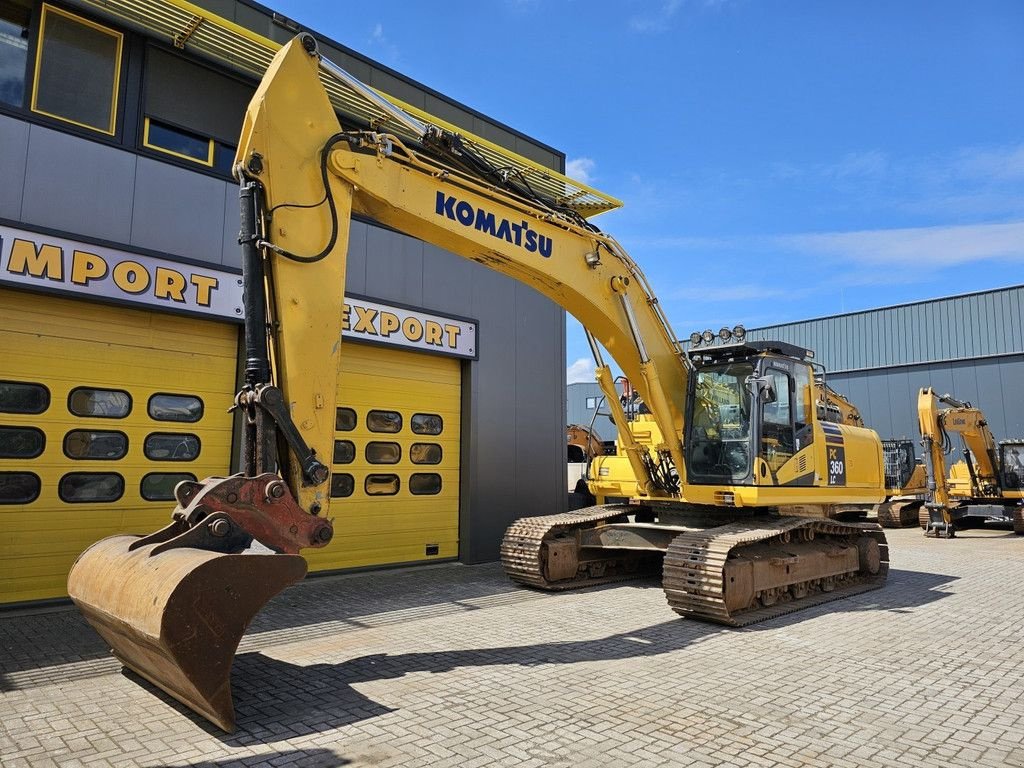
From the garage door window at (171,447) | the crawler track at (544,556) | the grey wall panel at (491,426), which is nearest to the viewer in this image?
the garage door window at (171,447)

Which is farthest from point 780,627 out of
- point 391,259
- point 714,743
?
point 391,259

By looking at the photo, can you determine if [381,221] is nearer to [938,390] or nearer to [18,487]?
[18,487]

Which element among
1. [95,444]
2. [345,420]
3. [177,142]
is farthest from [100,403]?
[177,142]

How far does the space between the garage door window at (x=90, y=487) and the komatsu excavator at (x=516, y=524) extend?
9.82 feet

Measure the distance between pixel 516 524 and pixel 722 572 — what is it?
338 centimetres

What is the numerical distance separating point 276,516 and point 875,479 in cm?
939

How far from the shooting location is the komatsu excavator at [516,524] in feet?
15.5

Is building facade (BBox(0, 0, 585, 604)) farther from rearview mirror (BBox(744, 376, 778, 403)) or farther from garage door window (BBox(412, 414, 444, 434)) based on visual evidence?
rearview mirror (BBox(744, 376, 778, 403))

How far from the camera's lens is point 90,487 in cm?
816

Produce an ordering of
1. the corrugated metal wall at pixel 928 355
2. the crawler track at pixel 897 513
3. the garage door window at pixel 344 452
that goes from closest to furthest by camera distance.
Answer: the garage door window at pixel 344 452, the crawler track at pixel 897 513, the corrugated metal wall at pixel 928 355

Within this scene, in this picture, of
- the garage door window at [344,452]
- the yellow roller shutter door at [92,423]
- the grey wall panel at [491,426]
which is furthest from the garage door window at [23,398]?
the grey wall panel at [491,426]

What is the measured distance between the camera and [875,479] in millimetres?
10969

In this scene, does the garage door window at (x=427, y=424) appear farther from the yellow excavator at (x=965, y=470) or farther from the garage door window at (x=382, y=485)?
the yellow excavator at (x=965, y=470)

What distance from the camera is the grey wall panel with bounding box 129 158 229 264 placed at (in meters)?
8.70
